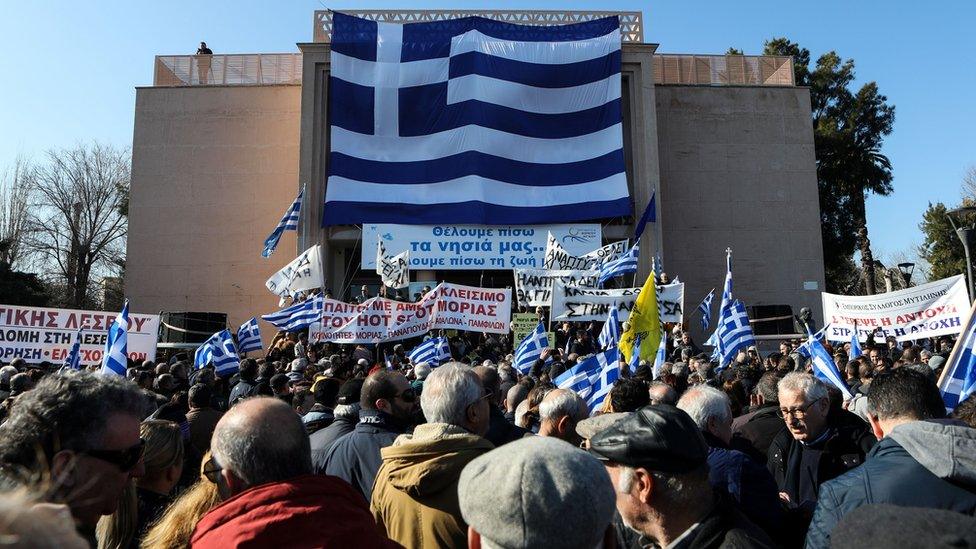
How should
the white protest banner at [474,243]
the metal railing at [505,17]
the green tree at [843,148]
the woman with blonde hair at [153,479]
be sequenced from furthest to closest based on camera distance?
the green tree at [843,148] < the metal railing at [505,17] < the white protest banner at [474,243] < the woman with blonde hair at [153,479]

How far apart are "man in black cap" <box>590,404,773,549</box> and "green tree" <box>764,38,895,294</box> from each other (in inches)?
1247

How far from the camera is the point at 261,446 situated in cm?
234

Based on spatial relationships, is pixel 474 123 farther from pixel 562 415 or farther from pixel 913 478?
pixel 913 478

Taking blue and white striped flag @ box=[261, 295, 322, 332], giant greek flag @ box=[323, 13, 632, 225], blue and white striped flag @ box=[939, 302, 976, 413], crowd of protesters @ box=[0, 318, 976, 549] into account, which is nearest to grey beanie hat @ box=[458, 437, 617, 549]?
crowd of protesters @ box=[0, 318, 976, 549]


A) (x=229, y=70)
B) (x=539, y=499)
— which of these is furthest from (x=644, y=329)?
(x=229, y=70)

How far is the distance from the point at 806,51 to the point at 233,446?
35.7m

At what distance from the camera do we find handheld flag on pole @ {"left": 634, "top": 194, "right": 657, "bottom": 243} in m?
22.2

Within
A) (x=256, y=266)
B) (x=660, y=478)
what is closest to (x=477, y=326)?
(x=660, y=478)

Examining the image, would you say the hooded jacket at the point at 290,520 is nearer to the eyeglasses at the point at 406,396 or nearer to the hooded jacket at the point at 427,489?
the hooded jacket at the point at 427,489

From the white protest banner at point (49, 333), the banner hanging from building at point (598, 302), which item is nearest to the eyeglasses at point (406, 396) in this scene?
the white protest banner at point (49, 333)

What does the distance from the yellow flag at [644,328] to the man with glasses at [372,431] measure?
522 cm

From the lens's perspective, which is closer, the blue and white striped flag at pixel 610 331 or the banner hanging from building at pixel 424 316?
the blue and white striped flag at pixel 610 331

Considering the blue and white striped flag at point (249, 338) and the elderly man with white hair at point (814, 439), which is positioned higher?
the blue and white striped flag at point (249, 338)

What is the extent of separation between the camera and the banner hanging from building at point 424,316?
13.2 metres
